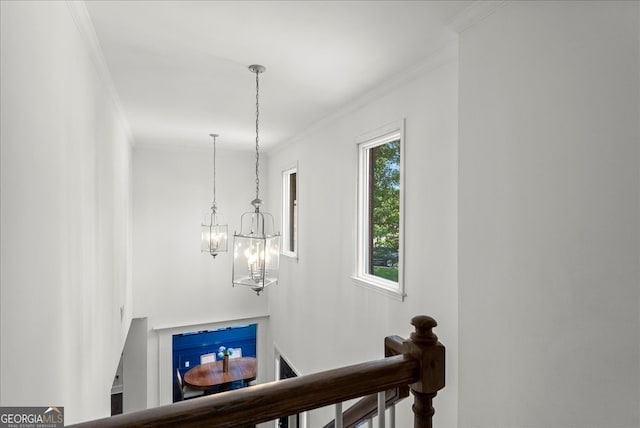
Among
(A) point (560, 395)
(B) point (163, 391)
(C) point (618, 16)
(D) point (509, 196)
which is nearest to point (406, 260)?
(D) point (509, 196)

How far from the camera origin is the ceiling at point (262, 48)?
6.24 ft

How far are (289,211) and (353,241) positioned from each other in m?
2.33

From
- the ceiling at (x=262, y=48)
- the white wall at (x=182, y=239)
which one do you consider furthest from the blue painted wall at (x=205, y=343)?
the ceiling at (x=262, y=48)

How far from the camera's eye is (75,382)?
1942 mm

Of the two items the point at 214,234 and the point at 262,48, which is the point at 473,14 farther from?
the point at 214,234

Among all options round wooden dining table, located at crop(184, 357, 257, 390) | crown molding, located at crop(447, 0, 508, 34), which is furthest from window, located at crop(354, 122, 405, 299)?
round wooden dining table, located at crop(184, 357, 257, 390)

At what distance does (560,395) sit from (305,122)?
11.8 feet

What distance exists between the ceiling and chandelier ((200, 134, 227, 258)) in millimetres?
1959

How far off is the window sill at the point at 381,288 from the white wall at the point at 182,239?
337cm

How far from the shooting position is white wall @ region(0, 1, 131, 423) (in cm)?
113

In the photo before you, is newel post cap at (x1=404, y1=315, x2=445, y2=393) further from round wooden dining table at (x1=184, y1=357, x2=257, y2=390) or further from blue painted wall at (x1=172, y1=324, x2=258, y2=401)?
blue painted wall at (x1=172, y1=324, x2=258, y2=401)

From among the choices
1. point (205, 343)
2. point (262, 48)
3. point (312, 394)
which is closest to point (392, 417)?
point (312, 394)

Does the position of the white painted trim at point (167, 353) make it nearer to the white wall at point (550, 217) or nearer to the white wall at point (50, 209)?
the white wall at point (50, 209)

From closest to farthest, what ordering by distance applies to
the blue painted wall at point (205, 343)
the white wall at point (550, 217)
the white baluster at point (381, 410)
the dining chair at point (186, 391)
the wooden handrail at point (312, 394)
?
the wooden handrail at point (312, 394), the white baluster at point (381, 410), the white wall at point (550, 217), the dining chair at point (186, 391), the blue painted wall at point (205, 343)
